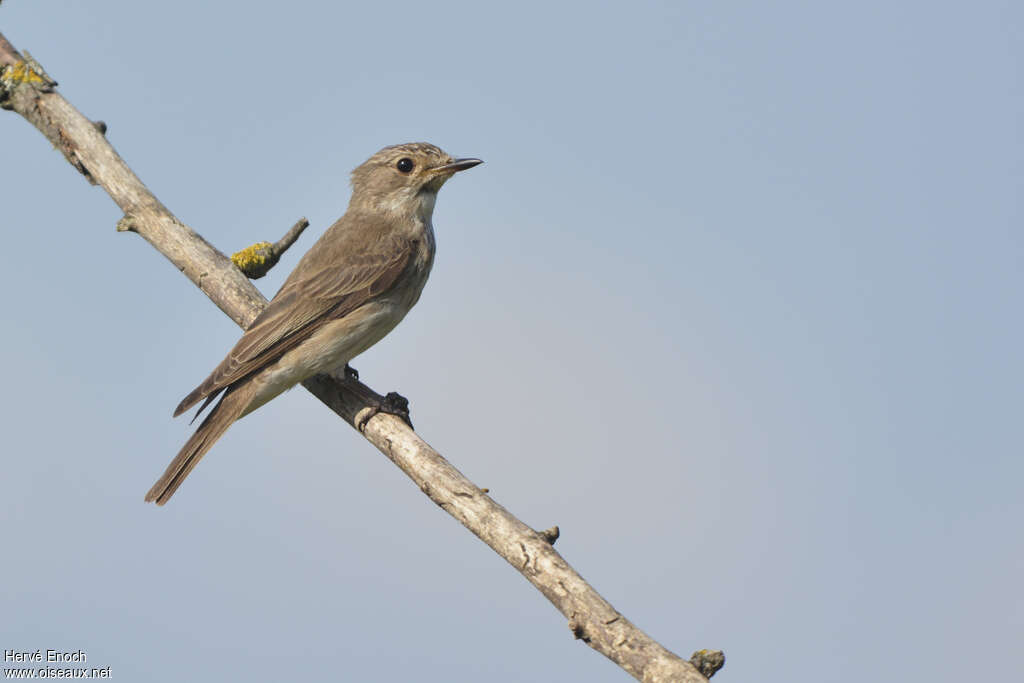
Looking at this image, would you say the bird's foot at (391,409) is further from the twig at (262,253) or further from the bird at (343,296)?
the twig at (262,253)

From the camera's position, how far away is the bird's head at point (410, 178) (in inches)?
378

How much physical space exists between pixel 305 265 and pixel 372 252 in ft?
1.91

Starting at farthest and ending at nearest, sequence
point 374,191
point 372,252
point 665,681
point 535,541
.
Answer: point 374,191, point 372,252, point 535,541, point 665,681

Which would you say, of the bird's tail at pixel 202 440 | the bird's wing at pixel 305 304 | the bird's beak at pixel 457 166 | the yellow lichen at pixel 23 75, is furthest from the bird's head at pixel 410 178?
the yellow lichen at pixel 23 75

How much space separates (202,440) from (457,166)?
3119 millimetres

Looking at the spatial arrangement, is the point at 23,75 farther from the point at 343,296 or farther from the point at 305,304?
the point at 343,296

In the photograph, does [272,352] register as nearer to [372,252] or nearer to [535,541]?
[372,252]

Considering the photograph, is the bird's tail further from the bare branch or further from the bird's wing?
the bare branch

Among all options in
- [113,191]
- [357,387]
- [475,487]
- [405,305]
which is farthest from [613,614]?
[113,191]

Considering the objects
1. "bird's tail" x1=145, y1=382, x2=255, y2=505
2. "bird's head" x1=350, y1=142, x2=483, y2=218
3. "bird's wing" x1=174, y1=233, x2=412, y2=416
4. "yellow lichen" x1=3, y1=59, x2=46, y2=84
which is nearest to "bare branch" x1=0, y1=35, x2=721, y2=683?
"yellow lichen" x1=3, y1=59, x2=46, y2=84

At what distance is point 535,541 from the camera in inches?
227

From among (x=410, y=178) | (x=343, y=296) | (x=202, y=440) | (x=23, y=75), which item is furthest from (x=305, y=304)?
(x=23, y=75)

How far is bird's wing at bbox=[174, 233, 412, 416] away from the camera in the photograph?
805 centimetres

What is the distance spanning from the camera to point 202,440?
8062 millimetres
